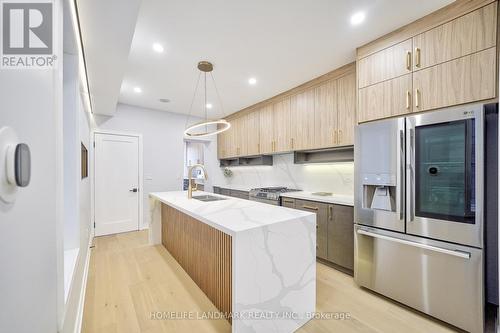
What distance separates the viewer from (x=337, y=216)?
2635 mm

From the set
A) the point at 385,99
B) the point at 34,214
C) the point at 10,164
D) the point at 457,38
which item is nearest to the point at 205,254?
the point at 34,214

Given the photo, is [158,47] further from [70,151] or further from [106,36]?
[70,151]

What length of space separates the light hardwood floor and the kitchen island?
0.20 metres

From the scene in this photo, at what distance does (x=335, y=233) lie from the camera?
105 inches

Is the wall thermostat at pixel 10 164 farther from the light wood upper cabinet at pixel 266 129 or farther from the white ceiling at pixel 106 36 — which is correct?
the light wood upper cabinet at pixel 266 129

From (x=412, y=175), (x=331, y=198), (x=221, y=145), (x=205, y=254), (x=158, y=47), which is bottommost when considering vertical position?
(x=205, y=254)

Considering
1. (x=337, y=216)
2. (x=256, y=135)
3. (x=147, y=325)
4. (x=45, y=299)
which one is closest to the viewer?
(x=45, y=299)

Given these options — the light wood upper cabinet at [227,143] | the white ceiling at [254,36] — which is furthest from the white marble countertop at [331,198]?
the light wood upper cabinet at [227,143]

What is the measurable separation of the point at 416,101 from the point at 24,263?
8.85ft

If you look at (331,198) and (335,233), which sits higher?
(331,198)

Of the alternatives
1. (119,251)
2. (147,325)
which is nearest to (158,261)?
(119,251)

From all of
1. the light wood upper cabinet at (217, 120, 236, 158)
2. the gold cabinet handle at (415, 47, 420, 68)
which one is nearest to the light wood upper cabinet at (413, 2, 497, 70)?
the gold cabinet handle at (415, 47, 420, 68)

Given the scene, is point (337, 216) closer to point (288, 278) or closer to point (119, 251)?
point (288, 278)

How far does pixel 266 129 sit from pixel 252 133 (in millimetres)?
450
